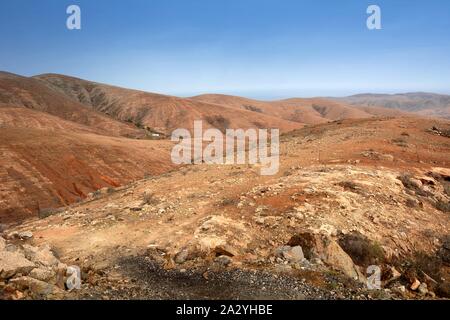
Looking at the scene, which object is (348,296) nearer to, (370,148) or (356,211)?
(356,211)

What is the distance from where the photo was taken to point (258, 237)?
9.34 m

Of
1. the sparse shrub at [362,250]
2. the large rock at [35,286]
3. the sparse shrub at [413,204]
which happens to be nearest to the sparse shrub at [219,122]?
the sparse shrub at [413,204]

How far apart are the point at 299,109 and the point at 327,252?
105 metres

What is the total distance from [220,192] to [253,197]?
145 cm

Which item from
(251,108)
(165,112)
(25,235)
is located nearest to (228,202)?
(25,235)

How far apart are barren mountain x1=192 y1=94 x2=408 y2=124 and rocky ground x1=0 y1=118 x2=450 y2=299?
283 ft

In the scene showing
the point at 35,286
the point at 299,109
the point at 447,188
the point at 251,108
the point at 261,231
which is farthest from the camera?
the point at 299,109

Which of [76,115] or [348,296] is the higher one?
[76,115]

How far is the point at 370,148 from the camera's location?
701 inches

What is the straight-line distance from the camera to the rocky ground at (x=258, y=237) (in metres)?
7.11

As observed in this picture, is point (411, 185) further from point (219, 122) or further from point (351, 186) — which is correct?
point (219, 122)

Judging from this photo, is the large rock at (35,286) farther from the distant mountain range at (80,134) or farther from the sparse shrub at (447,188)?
the distant mountain range at (80,134)

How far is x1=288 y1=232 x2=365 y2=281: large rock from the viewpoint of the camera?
8.32 m
